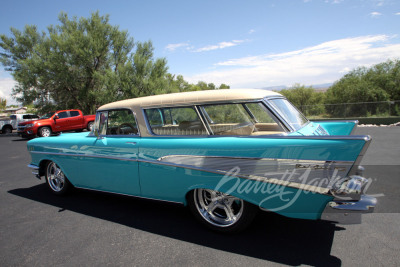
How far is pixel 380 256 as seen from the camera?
94.9 inches

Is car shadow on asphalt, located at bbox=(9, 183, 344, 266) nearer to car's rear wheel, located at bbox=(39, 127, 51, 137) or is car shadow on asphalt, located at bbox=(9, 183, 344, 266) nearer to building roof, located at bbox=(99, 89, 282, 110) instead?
building roof, located at bbox=(99, 89, 282, 110)

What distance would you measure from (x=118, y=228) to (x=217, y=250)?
4.50ft

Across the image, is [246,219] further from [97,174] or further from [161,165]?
[97,174]

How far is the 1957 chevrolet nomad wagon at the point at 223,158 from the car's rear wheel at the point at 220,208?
12 mm

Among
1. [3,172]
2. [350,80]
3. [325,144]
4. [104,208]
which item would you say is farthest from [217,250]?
[350,80]

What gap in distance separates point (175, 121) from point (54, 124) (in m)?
15.2

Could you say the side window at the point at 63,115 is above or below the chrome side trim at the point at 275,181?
above

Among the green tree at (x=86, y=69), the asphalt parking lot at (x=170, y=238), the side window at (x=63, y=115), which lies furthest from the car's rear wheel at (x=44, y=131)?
the asphalt parking lot at (x=170, y=238)

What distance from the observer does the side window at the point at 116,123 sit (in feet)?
11.8

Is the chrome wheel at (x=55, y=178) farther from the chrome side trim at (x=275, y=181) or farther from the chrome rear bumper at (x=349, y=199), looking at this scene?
the chrome rear bumper at (x=349, y=199)

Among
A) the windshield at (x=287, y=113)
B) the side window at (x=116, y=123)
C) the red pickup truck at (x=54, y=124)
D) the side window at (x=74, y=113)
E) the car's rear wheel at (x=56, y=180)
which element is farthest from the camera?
the side window at (x=74, y=113)

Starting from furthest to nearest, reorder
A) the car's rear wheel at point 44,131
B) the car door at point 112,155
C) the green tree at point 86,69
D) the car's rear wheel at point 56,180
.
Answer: the green tree at point 86,69
the car's rear wheel at point 44,131
the car's rear wheel at point 56,180
the car door at point 112,155

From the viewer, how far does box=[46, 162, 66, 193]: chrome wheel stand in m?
4.42

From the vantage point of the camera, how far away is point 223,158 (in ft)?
9.01
